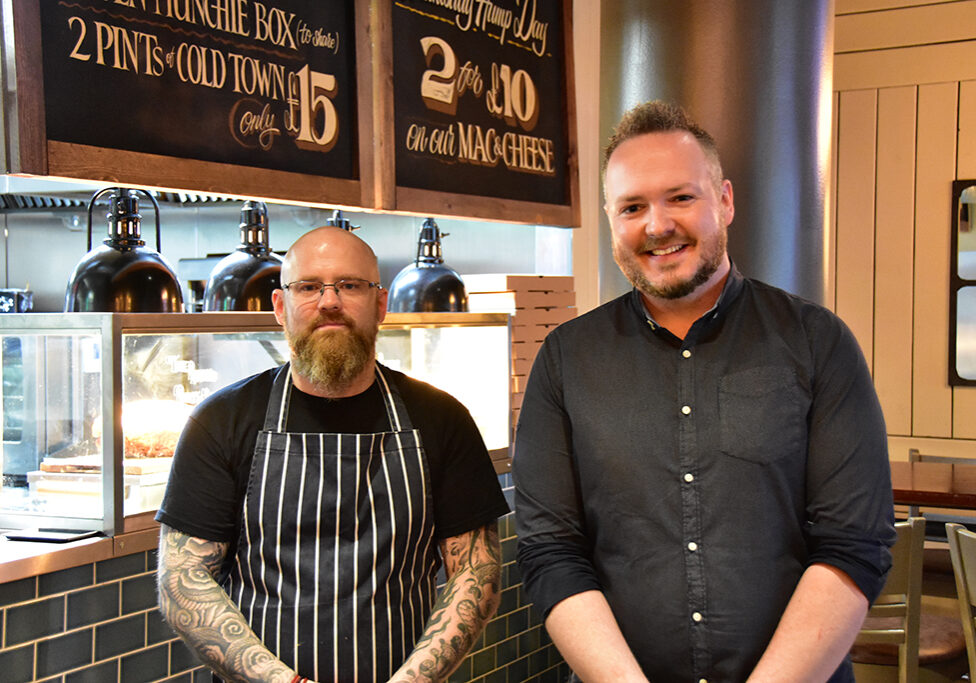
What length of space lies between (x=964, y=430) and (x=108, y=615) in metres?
5.65

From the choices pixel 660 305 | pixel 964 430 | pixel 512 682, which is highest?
pixel 660 305

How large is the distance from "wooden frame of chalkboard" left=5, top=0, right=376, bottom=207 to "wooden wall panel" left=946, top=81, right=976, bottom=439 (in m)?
4.86

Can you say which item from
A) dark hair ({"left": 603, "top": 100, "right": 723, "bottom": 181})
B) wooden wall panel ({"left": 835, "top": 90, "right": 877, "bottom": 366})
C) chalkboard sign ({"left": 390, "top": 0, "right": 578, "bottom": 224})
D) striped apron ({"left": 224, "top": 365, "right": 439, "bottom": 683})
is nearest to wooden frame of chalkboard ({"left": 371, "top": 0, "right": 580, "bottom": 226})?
chalkboard sign ({"left": 390, "top": 0, "right": 578, "bottom": 224})

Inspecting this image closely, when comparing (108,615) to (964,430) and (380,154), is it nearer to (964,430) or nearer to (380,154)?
(380,154)

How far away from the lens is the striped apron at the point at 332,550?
1.88m

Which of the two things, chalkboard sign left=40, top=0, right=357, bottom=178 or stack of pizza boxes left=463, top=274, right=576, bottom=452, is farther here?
stack of pizza boxes left=463, top=274, right=576, bottom=452

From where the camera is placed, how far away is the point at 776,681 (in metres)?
1.53

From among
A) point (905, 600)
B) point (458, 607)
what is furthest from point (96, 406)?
point (905, 600)

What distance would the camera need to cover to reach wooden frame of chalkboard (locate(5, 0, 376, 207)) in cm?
205

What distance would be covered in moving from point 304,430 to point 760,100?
160 cm

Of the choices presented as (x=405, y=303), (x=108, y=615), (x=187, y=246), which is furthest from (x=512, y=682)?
(x=187, y=246)

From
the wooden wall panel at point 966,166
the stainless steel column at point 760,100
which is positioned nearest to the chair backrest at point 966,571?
the stainless steel column at point 760,100

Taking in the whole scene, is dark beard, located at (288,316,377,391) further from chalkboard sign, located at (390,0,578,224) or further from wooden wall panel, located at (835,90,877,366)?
wooden wall panel, located at (835,90,877,366)

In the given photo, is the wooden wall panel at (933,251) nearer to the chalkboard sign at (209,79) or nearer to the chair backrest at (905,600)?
the chair backrest at (905,600)
